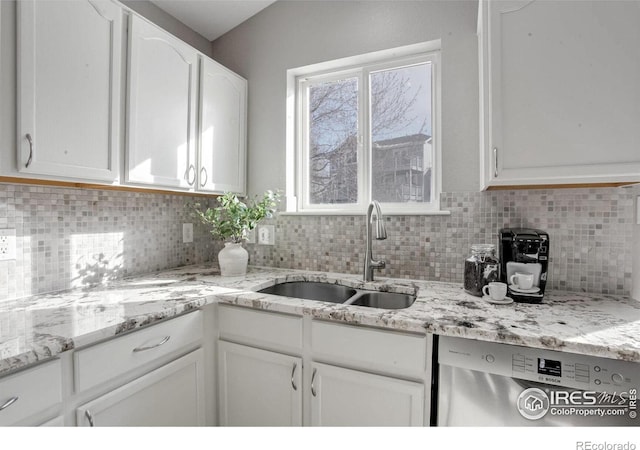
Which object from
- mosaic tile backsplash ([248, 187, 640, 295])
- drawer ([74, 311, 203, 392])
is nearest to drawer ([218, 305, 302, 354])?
drawer ([74, 311, 203, 392])

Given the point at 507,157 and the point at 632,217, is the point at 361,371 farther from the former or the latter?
the point at 632,217

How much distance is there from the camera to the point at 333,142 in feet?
7.06

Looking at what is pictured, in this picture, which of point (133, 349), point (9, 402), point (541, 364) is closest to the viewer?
point (9, 402)

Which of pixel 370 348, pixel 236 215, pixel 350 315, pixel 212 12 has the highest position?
pixel 212 12

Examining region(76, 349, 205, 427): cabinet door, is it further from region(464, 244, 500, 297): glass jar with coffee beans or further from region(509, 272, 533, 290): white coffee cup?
region(509, 272, 533, 290): white coffee cup

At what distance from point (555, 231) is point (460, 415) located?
37.7 inches

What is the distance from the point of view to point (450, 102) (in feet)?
5.67

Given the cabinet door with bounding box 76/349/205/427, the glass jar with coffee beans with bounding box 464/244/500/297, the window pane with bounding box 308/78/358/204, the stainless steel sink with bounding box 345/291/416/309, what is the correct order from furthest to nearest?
1. the window pane with bounding box 308/78/358/204
2. the stainless steel sink with bounding box 345/291/416/309
3. the glass jar with coffee beans with bounding box 464/244/500/297
4. the cabinet door with bounding box 76/349/205/427

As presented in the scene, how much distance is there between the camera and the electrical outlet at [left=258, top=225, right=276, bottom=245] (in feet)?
7.06

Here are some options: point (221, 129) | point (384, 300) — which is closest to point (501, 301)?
point (384, 300)

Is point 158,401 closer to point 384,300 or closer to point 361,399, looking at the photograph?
point 361,399

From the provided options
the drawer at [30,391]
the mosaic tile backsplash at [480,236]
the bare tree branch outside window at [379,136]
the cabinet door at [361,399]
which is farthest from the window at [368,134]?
the drawer at [30,391]

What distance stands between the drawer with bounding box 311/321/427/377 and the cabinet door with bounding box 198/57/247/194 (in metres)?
1.09

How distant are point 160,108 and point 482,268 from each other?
5.32 feet
